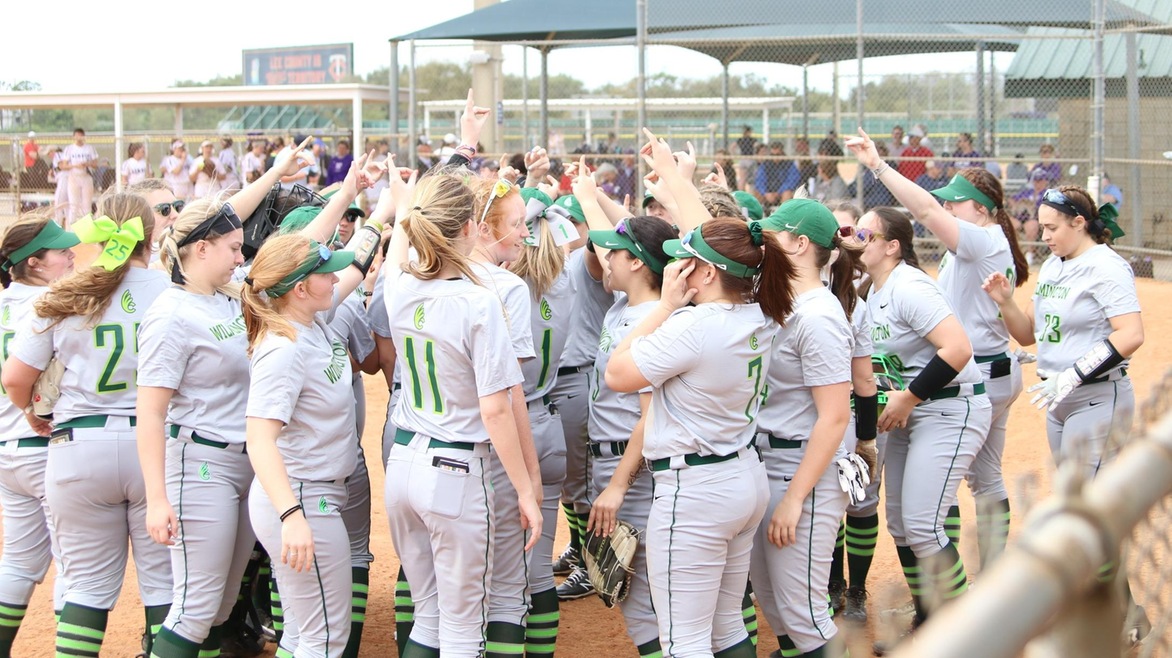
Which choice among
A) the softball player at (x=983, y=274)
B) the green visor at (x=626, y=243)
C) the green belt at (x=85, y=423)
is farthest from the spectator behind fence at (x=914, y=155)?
the green belt at (x=85, y=423)

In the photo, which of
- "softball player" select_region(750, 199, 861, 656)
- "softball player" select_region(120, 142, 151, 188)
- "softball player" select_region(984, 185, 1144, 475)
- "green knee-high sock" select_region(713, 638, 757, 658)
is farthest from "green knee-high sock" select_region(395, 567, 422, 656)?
"softball player" select_region(120, 142, 151, 188)

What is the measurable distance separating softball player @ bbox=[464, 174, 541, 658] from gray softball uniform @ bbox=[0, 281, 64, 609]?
1.66 m

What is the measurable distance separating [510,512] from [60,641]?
5.32 ft

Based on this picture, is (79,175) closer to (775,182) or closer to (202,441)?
(775,182)

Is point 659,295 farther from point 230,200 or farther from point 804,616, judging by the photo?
point 230,200

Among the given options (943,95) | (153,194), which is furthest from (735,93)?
(153,194)

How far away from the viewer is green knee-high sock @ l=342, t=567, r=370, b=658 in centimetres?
409

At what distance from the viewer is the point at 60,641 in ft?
12.5

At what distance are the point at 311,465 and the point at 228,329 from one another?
2.02ft

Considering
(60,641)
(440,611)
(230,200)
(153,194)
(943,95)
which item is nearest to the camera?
(440,611)

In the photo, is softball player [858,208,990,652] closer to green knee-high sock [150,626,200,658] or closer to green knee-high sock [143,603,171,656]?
green knee-high sock [150,626,200,658]

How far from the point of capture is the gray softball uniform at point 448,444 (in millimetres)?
3422

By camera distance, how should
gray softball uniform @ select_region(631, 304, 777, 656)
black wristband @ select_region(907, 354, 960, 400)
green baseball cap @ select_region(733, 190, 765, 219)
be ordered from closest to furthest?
gray softball uniform @ select_region(631, 304, 777, 656) < black wristband @ select_region(907, 354, 960, 400) < green baseball cap @ select_region(733, 190, 765, 219)

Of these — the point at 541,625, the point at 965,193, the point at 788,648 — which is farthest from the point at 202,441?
the point at 965,193
